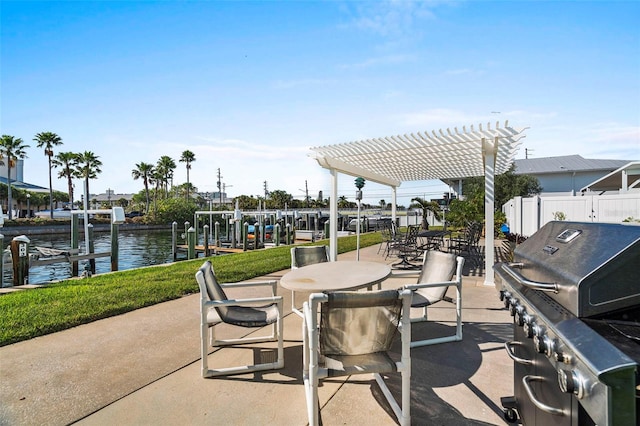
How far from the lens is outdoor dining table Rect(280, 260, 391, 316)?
108 inches

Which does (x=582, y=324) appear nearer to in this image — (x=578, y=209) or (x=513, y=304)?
(x=513, y=304)

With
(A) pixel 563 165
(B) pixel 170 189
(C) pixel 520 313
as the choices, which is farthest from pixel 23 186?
(A) pixel 563 165

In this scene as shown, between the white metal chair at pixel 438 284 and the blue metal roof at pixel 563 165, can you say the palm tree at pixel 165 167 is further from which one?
the white metal chair at pixel 438 284

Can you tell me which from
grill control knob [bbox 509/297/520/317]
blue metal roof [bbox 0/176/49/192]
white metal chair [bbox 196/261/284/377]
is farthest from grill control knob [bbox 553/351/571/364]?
blue metal roof [bbox 0/176/49/192]

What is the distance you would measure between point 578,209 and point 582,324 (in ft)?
31.0

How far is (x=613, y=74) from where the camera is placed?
741 centimetres

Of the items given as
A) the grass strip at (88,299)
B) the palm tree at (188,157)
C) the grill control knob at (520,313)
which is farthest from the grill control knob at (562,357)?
the palm tree at (188,157)

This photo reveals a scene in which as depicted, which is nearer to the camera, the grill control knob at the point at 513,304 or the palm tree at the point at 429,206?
the grill control knob at the point at 513,304

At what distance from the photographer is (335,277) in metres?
3.14

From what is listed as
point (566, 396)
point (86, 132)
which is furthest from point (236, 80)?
point (566, 396)

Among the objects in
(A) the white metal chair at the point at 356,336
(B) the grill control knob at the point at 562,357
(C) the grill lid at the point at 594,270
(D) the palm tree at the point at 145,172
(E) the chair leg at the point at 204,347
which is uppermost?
(D) the palm tree at the point at 145,172

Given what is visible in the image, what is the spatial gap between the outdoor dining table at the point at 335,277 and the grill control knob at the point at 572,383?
1.82m

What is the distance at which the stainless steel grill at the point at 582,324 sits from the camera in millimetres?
798

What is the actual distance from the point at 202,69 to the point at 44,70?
3809 mm
